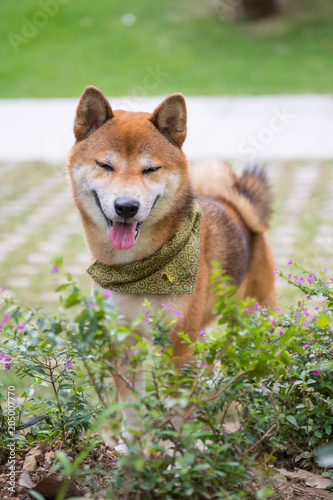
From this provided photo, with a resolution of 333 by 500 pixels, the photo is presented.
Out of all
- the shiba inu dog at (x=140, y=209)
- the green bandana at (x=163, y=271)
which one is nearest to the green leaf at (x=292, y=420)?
the shiba inu dog at (x=140, y=209)

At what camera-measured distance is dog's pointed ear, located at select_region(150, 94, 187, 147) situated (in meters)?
2.80

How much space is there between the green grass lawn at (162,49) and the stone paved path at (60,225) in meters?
5.04

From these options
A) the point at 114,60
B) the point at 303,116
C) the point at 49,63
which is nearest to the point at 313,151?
the point at 303,116

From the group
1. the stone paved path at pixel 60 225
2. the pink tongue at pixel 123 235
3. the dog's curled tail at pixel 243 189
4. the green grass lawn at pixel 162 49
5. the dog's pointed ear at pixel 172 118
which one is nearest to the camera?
the pink tongue at pixel 123 235

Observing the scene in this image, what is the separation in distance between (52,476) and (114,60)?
1422 cm

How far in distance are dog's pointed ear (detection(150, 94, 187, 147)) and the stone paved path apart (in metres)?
2.15

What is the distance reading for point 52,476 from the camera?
194 cm

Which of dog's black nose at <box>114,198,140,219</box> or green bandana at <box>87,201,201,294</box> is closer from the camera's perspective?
dog's black nose at <box>114,198,140,219</box>

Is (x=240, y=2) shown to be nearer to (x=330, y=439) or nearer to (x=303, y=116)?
(x=303, y=116)

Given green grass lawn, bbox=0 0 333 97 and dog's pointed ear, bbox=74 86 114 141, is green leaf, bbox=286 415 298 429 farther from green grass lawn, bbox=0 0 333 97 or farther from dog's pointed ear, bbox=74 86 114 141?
green grass lawn, bbox=0 0 333 97

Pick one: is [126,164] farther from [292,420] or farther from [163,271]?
[292,420]

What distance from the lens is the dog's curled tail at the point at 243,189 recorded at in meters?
3.80

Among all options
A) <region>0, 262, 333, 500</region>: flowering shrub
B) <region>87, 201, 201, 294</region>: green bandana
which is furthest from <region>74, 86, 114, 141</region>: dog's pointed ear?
<region>0, 262, 333, 500</region>: flowering shrub

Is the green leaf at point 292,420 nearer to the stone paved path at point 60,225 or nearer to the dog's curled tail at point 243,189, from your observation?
the dog's curled tail at point 243,189
